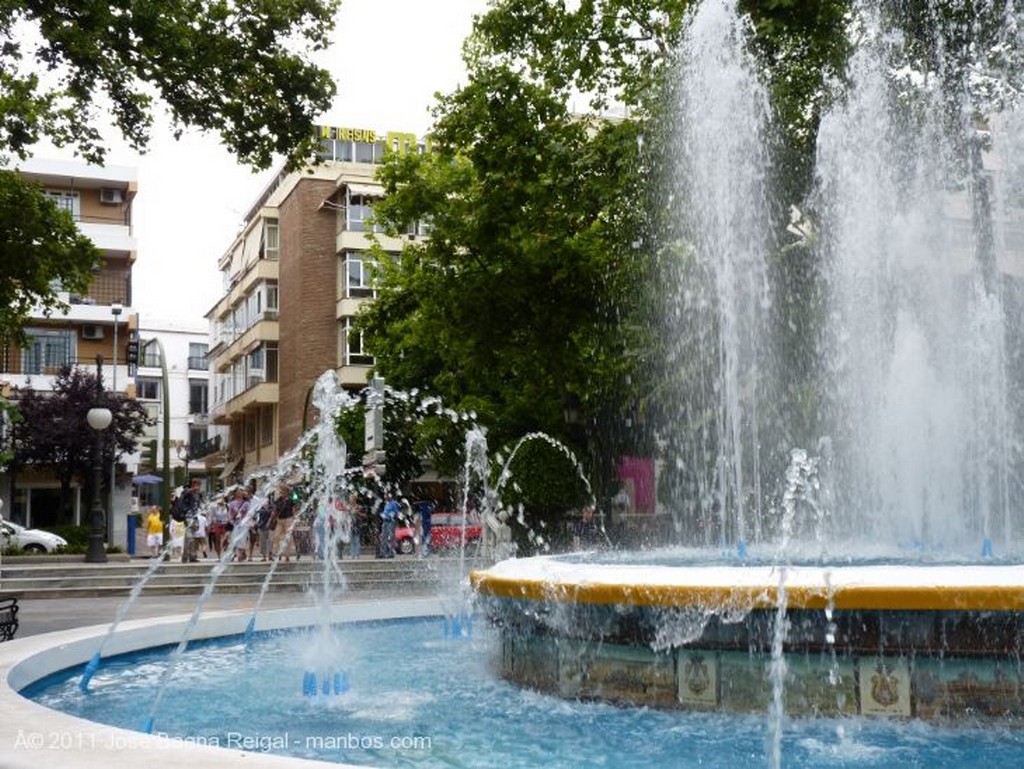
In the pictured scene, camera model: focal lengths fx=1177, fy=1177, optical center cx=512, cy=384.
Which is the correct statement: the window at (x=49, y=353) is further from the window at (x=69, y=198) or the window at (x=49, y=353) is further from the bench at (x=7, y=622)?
the bench at (x=7, y=622)

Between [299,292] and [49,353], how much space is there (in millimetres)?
9493

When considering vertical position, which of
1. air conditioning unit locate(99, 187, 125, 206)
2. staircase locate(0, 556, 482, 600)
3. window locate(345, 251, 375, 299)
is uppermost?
air conditioning unit locate(99, 187, 125, 206)

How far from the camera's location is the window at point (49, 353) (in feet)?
142

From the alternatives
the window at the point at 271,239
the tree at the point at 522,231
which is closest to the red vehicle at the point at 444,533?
the tree at the point at 522,231

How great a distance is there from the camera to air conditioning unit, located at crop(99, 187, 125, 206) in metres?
46.0

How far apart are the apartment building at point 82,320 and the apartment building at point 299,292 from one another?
5.62m

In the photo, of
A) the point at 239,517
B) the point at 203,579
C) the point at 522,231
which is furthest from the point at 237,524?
the point at 522,231

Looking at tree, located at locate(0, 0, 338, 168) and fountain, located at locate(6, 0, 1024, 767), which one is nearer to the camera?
fountain, located at locate(6, 0, 1024, 767)

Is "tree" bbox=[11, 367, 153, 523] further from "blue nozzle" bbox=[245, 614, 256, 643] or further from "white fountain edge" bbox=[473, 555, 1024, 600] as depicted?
"white fountain edge" bbox=[473, 555, 1024, 600]

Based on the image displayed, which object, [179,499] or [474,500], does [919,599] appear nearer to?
[179,499]

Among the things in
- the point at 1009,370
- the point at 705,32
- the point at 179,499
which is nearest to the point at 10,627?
the point at 705,32

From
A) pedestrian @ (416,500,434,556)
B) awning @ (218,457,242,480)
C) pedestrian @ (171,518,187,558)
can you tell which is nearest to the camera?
pedestrian @ (171,518,187,558)

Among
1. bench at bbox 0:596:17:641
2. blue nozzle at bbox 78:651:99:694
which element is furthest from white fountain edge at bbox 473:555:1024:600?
bench at bbox 0:596:17:641

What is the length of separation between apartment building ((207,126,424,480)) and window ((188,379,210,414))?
18.8 m
